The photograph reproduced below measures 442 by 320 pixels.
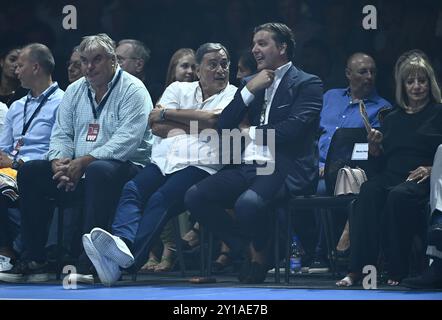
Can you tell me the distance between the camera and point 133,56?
6.34m

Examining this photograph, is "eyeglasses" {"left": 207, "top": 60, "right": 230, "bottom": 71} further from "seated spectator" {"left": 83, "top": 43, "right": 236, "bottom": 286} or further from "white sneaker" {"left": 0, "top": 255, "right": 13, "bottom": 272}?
"white sneaker" {"left": 0, "top": 255, "right": 13, "bottom": 272}

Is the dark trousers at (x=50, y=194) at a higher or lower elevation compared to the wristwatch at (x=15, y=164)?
lower

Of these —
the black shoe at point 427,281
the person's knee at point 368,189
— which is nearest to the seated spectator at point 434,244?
the black shoe at point 427,281

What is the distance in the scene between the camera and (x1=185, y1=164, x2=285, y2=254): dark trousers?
5742mm

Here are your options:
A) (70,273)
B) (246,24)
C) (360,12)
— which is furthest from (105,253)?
(360,12)

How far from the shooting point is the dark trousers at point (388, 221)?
545cm

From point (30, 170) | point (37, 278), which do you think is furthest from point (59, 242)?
point (30, 170)

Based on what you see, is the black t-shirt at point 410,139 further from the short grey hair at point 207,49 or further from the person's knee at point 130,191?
the person's knee at point 130,191

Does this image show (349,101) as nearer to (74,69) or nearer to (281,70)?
(281,70)

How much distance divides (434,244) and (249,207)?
1070mm

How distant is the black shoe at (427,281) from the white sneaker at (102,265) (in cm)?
162
